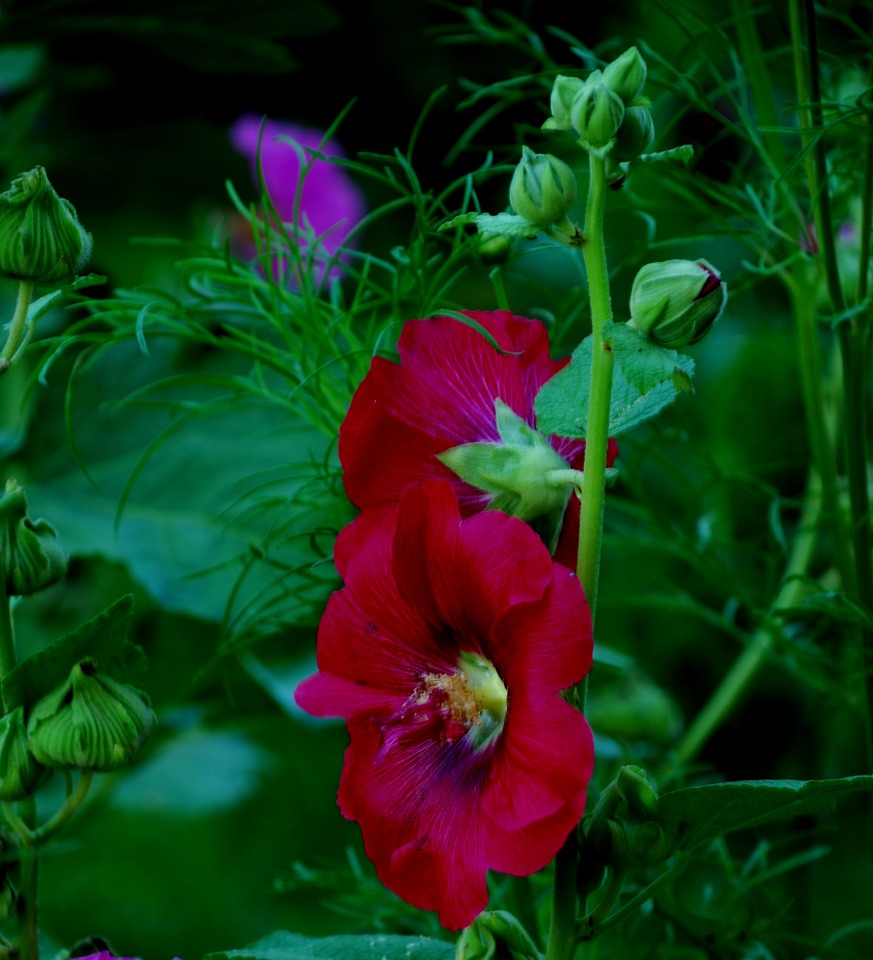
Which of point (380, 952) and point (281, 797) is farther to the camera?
point (281, 797)

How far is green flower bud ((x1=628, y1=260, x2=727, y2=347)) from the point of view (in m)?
0.23

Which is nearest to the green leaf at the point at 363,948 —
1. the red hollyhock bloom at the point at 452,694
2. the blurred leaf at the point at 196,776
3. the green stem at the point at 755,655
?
the red hollyhock bloom at the point at 452,694

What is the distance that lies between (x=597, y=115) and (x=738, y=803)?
0.13 metres

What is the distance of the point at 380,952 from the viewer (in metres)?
0.27

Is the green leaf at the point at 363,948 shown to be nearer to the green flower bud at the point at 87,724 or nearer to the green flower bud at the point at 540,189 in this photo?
the green flower bud at the point at 87,724

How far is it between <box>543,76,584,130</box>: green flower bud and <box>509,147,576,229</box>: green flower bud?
14mm

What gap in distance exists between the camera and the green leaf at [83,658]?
0.26 metres

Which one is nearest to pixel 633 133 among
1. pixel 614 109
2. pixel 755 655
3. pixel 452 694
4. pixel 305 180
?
pixel 614 109

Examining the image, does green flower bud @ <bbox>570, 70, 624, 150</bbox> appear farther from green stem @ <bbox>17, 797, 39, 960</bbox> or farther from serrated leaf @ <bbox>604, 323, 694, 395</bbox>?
green stem @ <bbox>17, 797, 39, 960</bbox>

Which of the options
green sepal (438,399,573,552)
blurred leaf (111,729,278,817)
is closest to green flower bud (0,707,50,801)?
green sepal (438,399,573,552)

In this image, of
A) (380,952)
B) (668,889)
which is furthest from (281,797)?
(380,952)

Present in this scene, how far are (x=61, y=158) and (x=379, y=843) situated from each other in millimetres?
562

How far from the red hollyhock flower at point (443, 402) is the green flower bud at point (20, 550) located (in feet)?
0.22

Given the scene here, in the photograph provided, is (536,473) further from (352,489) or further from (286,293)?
(286,293)
